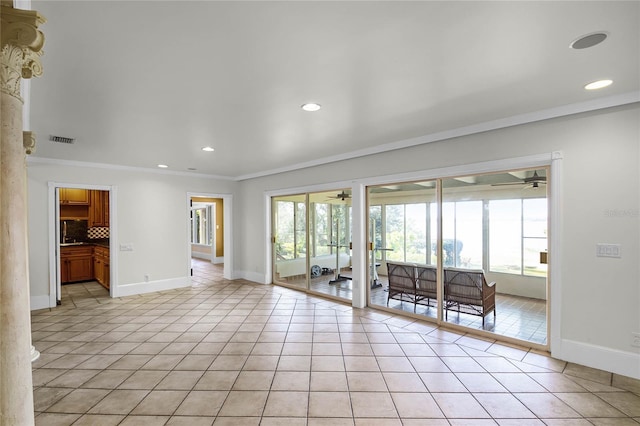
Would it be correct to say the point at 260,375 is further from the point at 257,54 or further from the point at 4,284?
the point at 257,54

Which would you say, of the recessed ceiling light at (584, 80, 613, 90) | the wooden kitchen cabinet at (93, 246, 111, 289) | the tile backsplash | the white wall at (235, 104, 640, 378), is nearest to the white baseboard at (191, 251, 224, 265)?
the tile backsplash

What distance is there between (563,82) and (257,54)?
2419 mm

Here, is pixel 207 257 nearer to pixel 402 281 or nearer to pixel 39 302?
pixel 39 302

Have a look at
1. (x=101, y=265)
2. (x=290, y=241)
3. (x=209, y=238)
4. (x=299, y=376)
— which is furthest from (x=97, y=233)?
(x=299, y=376)

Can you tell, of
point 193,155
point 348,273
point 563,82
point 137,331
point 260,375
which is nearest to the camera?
point 563,82

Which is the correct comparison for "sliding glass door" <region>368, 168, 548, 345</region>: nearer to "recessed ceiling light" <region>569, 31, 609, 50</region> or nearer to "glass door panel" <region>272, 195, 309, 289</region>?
"recessed ceiling light" <region>569, 31, 609, 50</region>

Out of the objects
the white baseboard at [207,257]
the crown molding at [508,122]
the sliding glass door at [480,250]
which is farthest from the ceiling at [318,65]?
the white baseboard at [207,257]

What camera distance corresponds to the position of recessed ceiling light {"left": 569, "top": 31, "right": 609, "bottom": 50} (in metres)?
1.78

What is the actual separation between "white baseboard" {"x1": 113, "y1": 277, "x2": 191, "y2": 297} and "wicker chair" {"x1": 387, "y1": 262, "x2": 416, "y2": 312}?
4.43 meters

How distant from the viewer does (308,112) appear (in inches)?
118

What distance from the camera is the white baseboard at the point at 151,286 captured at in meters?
5.67

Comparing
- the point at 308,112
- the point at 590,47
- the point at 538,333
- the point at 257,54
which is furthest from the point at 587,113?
the point at 257,54

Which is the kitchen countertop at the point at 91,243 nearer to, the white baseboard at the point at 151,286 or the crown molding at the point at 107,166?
the white baseboard at the point at 151,286

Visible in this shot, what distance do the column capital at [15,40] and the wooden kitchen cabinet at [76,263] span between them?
6.99 metres
